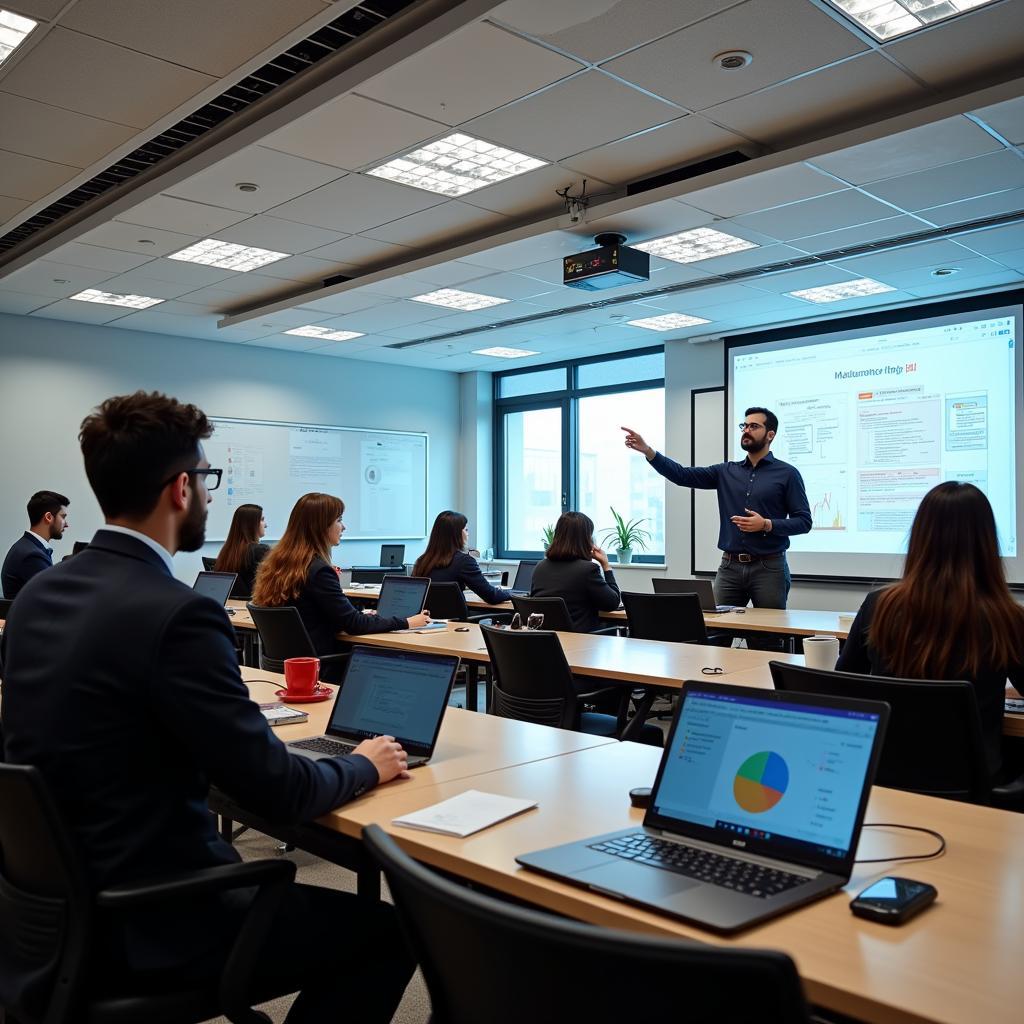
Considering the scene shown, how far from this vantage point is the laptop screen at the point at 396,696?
2008mm

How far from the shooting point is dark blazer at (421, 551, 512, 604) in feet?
18.3

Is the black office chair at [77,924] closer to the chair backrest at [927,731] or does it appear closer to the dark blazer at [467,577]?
the chair backrest at [927,731]

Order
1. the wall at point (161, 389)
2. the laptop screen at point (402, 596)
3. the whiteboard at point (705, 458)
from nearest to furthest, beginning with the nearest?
the laptop screen at point (402, 596)
the wall at point (161, 389)
the whiteboard at point (705, 458)

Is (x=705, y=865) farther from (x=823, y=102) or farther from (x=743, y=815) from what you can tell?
(x=823, y=102)

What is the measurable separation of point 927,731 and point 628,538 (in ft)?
25.2

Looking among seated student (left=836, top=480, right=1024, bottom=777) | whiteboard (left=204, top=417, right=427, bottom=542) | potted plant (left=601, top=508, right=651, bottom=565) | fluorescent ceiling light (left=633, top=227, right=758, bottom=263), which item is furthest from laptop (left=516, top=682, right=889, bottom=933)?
potted plant (left=601, top=508, right=651, bottom=565)

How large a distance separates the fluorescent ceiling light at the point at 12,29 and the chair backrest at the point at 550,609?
3.08 m

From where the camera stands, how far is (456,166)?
495 cm

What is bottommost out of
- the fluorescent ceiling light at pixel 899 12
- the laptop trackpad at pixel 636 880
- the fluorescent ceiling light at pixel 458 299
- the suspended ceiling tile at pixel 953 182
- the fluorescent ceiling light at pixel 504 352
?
the laptop trackpad at pixel 636 880

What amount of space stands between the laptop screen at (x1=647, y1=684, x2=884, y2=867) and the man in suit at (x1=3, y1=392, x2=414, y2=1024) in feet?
1.98

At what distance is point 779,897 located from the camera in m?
1.22

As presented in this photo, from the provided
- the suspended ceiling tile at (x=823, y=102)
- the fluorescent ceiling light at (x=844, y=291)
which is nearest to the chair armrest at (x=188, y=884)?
the suspended ceiling tile at (x=823, y=102)

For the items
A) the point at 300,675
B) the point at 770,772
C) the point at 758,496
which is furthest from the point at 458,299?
the point at 770,772

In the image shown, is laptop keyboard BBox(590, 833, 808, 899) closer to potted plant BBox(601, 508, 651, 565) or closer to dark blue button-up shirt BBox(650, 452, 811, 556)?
dark blue button-up shirt BBox(650, 452, 811, 556)
